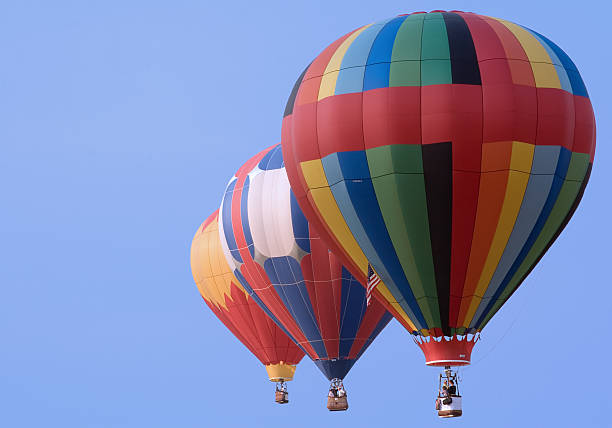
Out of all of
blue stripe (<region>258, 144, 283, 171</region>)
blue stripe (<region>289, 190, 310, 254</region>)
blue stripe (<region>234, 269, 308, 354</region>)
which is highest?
blue stripe (<region>258, 144, 283, 171</region>)

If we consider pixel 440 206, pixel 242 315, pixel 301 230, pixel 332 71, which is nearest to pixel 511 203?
pixel 440 206

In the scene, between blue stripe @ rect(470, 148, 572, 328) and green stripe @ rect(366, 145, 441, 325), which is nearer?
green stripe @ rect(366, 145, 441, 325)

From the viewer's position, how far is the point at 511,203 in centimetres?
2042

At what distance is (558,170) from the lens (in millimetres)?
20641

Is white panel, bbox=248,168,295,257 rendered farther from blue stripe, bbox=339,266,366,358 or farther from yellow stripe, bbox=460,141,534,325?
yellow stripe, bbox=460,141,534,325

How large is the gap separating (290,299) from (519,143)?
7.11 metres

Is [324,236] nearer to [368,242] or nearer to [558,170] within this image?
[368,242]

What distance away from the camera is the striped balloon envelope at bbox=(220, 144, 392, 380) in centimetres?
2547

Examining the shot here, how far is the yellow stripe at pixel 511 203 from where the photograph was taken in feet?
66.5

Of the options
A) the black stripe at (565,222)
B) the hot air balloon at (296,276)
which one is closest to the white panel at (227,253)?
the hot air balloon at (296,276)

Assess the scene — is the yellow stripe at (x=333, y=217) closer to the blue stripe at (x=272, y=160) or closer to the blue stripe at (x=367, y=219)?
the blue stripe at (x=367, y=219)

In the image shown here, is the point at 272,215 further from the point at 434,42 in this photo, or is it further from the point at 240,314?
the point at 434,42

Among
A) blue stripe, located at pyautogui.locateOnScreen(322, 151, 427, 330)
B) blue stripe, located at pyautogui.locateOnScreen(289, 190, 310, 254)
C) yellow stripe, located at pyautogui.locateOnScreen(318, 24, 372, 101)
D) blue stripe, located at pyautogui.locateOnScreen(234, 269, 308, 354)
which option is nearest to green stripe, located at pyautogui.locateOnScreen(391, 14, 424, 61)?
yellow stripe, located at pyautogui.locateOnScreen(318, 24, 372, 101)

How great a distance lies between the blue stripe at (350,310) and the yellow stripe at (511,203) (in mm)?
4988
